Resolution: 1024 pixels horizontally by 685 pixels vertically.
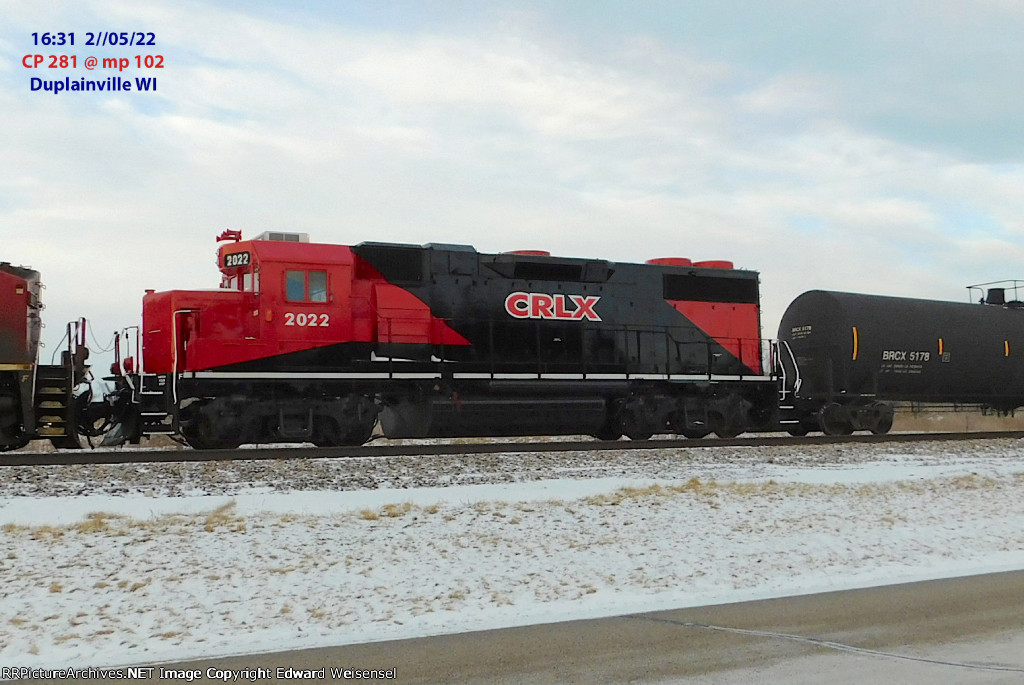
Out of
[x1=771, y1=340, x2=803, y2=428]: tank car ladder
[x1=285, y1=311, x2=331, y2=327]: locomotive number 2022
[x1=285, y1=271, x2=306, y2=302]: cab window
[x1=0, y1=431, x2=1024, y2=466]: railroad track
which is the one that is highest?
[x1=285, y1=271, x2=306, y2=302]: cab window

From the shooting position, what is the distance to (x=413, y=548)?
8.28 meters

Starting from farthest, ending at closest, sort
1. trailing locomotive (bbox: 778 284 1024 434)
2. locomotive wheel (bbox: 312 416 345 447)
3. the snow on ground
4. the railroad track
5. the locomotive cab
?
trailing locomotive (bbox: 778 284 1024 434) < locomotive wheel (bbox: 312 416 345 447) < the locomotive cab < the railroad track < the snow on ground

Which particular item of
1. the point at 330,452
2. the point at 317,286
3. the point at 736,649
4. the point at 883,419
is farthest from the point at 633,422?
the point at 736,649

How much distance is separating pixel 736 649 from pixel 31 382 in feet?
40.9

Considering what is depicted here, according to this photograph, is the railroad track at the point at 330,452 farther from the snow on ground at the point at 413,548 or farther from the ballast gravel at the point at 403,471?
the snow on ground at the point at 413,548

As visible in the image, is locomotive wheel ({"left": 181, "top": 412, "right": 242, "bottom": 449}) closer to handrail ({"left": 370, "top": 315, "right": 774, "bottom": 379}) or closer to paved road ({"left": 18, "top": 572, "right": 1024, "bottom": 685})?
handrail ({"left": 370, "top": 315, "right": 774, "bottom": 379})

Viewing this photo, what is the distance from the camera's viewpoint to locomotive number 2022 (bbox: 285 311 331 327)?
1691 cm

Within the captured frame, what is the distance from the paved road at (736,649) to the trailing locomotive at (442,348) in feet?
35.9

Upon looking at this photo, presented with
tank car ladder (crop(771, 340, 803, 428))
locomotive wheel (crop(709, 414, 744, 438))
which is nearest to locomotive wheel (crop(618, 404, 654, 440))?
locomotive wheel (crop(709, 414, 744, 438))

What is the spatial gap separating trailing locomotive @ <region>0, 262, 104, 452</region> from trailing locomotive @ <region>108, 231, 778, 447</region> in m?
0.77

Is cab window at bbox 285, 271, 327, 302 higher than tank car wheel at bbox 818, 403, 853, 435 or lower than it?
higher

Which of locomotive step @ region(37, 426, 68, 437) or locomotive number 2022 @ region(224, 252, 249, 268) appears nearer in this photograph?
locomotive step @ region(37, 426, 68, 437)

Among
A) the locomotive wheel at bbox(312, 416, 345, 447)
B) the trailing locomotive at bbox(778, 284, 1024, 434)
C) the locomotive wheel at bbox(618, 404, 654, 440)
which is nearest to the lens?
the locomotive wheel at bbox(312, 416, 345, 447)

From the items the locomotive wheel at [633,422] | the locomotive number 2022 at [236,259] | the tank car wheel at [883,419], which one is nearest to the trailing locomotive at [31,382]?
the locomotive number 2022 at [236,259]
